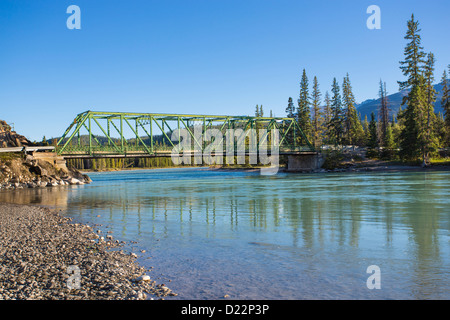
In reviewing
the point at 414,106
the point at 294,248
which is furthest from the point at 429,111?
the point at 294,248

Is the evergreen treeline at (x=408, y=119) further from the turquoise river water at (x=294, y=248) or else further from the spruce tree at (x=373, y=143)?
the turquoise river water at (x=294, y=248)

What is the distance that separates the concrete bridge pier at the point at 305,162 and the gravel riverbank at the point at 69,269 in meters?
67.1

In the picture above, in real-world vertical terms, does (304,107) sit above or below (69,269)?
above

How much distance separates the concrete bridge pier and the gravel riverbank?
220 feet

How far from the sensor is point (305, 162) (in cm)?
7919

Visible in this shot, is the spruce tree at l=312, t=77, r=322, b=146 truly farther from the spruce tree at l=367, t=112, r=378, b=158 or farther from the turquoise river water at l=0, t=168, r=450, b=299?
the turquoise river water at l=0, t=168, r=450, b=299

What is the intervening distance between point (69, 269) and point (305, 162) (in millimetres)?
Result: 73849

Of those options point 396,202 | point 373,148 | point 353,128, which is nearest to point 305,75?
point 353,128

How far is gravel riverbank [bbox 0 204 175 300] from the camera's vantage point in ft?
23.7

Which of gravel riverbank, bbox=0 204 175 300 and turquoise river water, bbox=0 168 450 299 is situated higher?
gravel riverbank, bbox=0 204 175 300

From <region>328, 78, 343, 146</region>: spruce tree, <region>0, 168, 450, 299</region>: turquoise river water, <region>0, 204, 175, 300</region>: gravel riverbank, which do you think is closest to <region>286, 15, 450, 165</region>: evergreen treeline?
<region>328, 78, 343, 146</region>: spruce tree

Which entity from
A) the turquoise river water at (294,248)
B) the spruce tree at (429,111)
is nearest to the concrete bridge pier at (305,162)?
the spruce tree at (429,111)

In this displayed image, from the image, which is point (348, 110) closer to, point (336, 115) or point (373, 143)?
point (336, 115)
